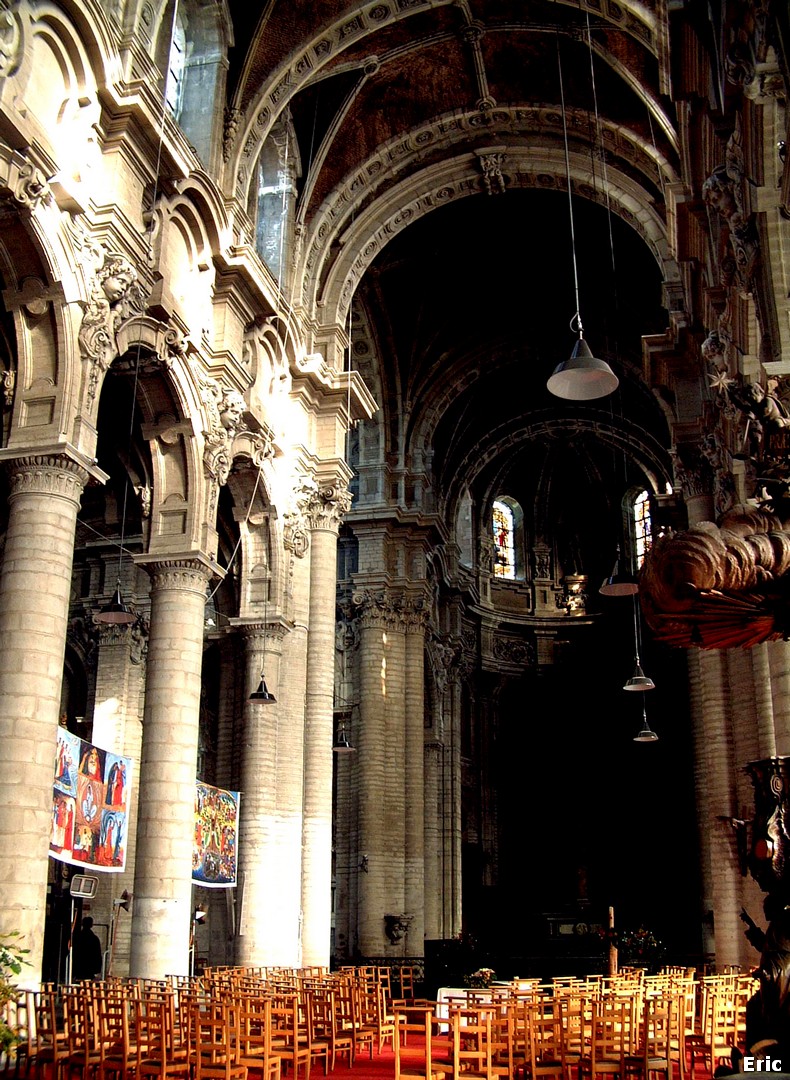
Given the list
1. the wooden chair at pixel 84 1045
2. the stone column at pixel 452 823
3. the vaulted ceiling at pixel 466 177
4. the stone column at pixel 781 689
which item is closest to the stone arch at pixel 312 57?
the vaulted ceiling at pixel 466 177

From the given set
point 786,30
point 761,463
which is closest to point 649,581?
point 761,463

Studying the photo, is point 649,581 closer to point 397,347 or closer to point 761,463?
point 761,463

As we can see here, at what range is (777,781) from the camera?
7.18m

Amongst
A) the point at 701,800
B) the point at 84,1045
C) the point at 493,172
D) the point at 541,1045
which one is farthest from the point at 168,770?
the point at 701,800

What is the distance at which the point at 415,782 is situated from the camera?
98.9 ft

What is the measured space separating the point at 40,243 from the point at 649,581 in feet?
29.8

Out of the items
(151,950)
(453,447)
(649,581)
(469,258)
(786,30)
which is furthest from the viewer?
(453,447)

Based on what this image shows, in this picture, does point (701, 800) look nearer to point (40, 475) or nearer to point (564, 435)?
point (564, 435)

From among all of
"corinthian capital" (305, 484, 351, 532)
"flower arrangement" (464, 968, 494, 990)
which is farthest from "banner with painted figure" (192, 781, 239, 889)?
"corinthian capital" (305, 484, 351, 532)

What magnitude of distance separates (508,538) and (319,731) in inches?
916

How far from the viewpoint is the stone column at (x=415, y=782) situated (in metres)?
29.6

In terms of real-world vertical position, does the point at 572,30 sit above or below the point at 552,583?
above

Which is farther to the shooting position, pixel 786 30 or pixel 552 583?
pixel 552 583

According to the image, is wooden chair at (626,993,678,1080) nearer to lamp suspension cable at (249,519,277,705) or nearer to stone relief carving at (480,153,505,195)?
lamp suspension cable at (249,519,277,705)
